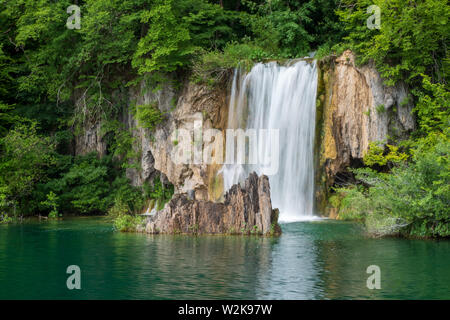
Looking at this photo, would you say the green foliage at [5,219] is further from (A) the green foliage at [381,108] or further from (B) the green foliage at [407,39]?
(B) the green foliage at [407,39]

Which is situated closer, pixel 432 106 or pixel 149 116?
pixel 432 106

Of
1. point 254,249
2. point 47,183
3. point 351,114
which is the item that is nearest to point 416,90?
point 351,114

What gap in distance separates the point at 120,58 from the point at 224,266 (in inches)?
729

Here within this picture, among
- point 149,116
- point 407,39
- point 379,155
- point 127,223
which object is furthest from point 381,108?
point 149,116

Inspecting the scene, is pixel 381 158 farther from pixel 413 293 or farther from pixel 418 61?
pixel 413 293

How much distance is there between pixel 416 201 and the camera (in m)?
16.6

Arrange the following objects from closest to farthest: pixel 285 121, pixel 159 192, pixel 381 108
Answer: pixel 381 108
pixel 285 121
pixel 159 192

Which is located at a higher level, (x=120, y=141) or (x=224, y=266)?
(x=120, y=141)

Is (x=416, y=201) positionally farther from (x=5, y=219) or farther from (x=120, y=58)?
(x=120, y=58)

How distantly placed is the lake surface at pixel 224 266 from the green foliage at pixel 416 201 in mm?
583

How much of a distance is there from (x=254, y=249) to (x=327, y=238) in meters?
3.08

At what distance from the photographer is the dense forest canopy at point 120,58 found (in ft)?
78.8

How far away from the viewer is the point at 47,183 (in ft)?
95.7

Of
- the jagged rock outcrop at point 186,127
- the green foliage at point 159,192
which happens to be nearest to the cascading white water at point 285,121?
the jagged rock outcrop at point 186,127
